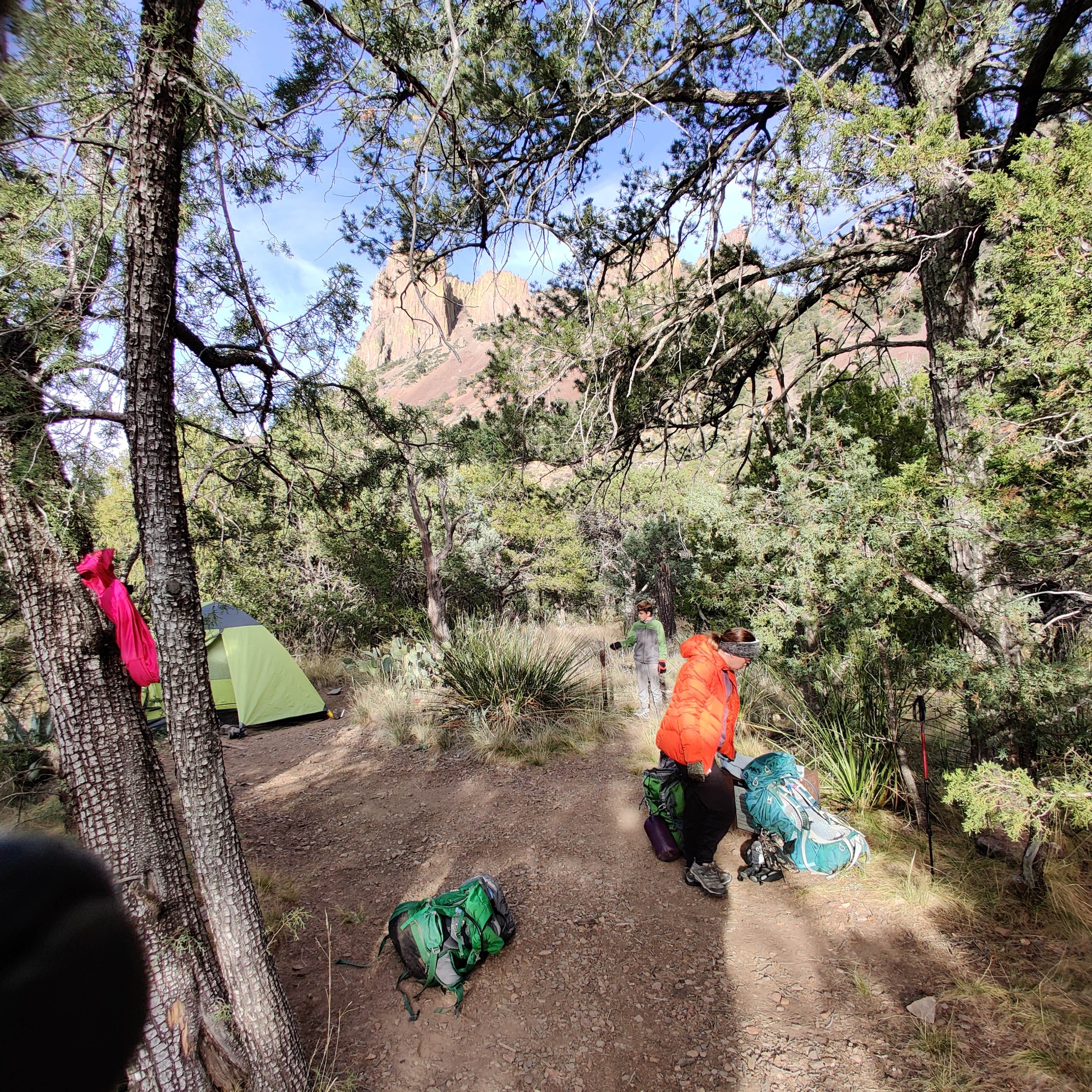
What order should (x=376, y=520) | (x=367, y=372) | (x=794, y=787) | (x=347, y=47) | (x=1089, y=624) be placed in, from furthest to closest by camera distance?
(x=367, y=372) → (x=376, y=520) → (x=794, y=787) → (x=1089, y=624) → (x=347, y=47)

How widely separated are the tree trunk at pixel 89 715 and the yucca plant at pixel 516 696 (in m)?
4.11

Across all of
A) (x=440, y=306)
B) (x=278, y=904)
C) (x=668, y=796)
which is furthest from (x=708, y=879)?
(x=440, y=306)

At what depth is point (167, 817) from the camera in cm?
253

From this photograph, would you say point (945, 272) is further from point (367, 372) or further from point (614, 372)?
point (367, 372)

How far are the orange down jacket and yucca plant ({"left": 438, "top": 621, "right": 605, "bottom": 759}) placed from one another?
2843 mm

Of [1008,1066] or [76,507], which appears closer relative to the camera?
[1008,1066]

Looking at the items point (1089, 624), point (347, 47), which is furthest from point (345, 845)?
point (1089, 624)

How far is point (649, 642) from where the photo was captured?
22.6ft

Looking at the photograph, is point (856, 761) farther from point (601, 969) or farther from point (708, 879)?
point (601, 969)

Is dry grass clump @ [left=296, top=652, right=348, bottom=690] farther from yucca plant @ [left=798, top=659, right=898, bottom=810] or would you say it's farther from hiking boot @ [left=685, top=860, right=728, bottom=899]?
yucca plant @ [left=798, top=659, right=898, bottom=810]

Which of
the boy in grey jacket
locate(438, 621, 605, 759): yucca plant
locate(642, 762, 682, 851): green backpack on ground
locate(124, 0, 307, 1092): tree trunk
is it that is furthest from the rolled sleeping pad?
the boy in grey jacket

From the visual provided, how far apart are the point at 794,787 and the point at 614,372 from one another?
3.21 meters

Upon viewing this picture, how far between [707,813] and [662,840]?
1.87ft

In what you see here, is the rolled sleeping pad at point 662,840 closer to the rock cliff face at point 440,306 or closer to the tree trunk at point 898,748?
the tree trunk at point 898,748
